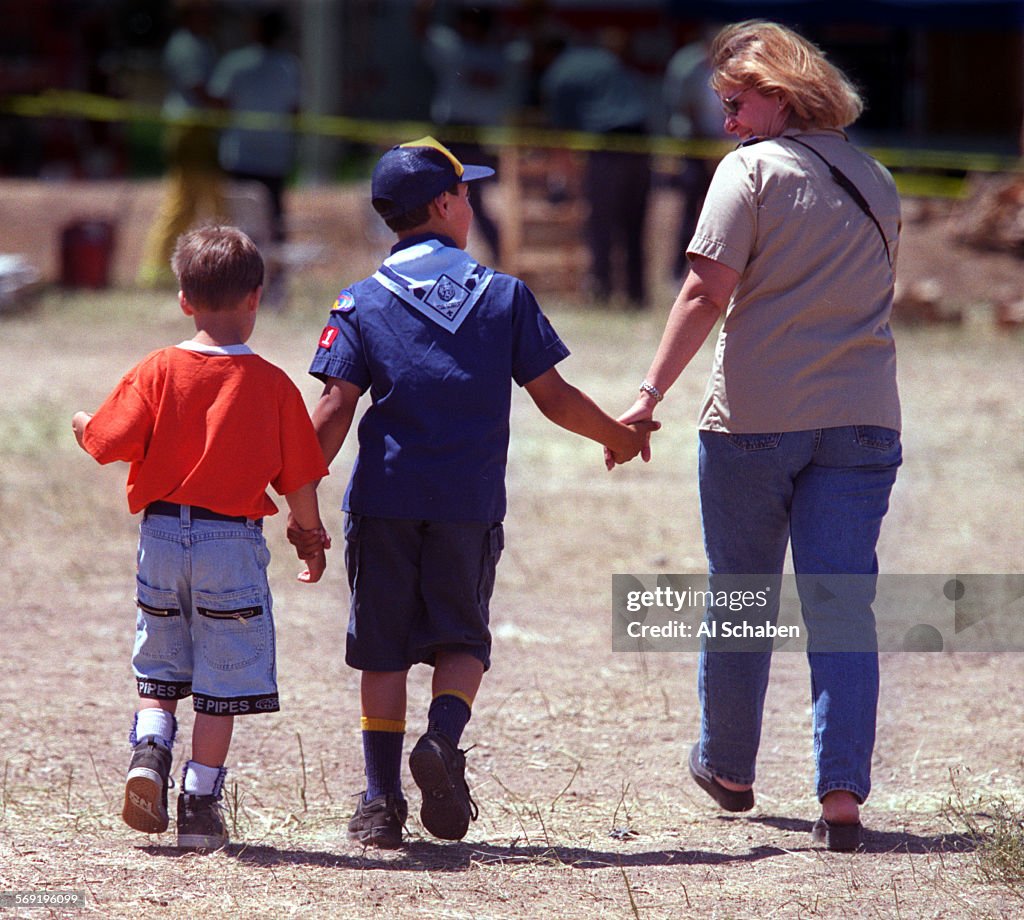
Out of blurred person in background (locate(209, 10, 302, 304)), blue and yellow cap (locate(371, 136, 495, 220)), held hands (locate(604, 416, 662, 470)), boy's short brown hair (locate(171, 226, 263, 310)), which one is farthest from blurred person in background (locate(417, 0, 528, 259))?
boy's short brown hair (locate(171, 226, 263, 310))

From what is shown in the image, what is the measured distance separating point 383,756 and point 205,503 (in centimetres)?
74

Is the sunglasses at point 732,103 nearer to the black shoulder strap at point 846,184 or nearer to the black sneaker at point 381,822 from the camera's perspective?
the black shoulder strap at point 846,184

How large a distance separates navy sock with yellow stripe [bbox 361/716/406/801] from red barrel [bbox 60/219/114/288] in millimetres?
11406

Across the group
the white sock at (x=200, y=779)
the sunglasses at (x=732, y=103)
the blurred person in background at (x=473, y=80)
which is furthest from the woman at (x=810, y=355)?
the blurred person in background at (x=473, y=80)

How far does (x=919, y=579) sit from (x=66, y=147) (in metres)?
18.9

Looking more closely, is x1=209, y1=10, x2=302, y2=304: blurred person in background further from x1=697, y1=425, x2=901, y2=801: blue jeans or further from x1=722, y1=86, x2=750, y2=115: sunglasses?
x1=697, y1=425, x2=901, y2=801: blue jeans

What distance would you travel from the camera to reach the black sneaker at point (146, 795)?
357 cm

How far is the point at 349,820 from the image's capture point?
161 inches

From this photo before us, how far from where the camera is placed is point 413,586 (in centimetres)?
383

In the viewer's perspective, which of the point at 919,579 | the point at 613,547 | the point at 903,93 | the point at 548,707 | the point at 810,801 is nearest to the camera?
the point at 810,801

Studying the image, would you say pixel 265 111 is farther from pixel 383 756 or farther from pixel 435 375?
pixel 383 756

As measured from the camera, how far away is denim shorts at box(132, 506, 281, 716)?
12.0ft

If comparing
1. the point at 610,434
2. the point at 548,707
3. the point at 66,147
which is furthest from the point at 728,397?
the point at 66,147

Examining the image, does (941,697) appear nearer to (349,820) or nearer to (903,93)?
(349,820)
